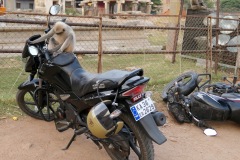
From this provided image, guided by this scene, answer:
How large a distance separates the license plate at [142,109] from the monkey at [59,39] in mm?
1090

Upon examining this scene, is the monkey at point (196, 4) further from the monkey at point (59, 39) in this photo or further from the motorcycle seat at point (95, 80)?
the motorcycle seat at point (95, 80)

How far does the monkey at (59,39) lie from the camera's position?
3.26m

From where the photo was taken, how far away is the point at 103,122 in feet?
8.49

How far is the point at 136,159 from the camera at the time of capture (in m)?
3.25

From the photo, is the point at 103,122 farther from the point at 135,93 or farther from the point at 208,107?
the point at 208,107

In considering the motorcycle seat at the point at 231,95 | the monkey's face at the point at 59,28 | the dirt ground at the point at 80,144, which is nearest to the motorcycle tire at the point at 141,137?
the dirt ground at the point at 80,144

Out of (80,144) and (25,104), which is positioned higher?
(25,104)

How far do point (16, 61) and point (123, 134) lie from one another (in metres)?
7.04

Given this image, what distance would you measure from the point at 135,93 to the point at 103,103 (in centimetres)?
29

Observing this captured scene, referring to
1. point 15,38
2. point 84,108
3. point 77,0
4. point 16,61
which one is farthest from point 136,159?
point 77,0

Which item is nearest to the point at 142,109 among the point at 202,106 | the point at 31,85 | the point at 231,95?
the point at 31,85

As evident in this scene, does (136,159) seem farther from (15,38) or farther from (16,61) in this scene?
(15,38)

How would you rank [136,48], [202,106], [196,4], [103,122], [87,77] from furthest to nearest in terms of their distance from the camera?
1. [136,48]
2. [196,4]
3. [202,106]
4. [87,77]
5. [103,122]

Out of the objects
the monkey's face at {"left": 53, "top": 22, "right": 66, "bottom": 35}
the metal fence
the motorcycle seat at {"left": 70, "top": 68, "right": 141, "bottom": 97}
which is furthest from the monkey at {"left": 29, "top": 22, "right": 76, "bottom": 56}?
the metal fence
